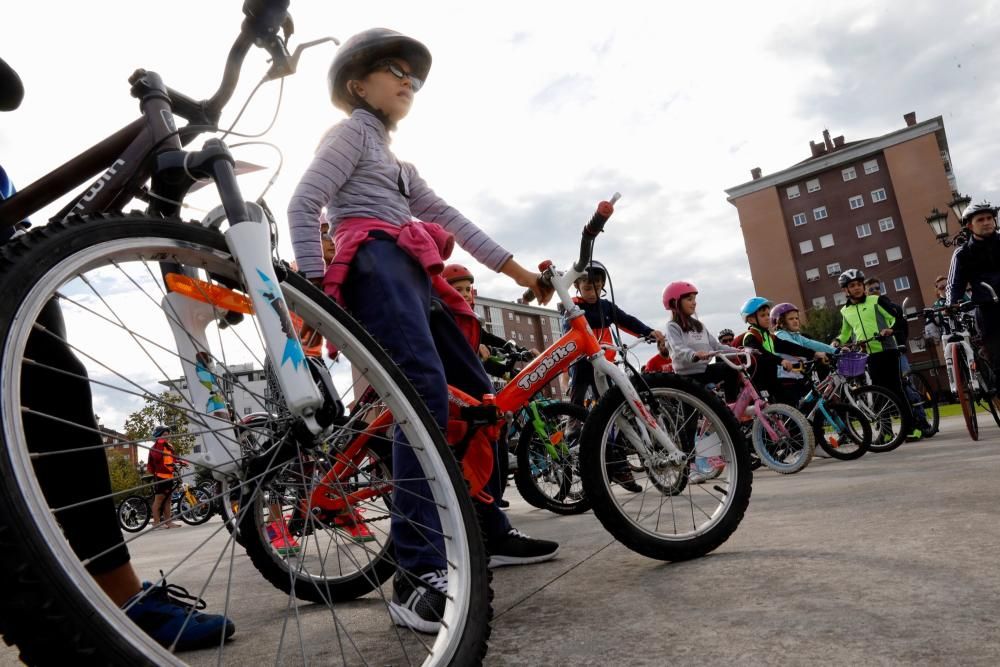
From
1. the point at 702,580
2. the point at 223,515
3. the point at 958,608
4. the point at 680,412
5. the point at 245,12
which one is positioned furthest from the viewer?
the point at 680,412

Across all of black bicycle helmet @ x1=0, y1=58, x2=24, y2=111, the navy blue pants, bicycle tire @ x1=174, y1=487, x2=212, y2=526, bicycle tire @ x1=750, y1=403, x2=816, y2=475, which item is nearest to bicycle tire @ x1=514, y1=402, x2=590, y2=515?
bicycle tire @ x1=750, y1=403, x2=816, y2=475

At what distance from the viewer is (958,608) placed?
1457 mm

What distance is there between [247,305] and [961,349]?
7.15 m

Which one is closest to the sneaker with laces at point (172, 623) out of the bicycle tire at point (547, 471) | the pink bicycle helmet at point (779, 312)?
the bicycle tire at point (547, 471)

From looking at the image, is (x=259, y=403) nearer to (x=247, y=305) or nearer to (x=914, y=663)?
(x=247, y=305)

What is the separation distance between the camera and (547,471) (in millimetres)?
5027

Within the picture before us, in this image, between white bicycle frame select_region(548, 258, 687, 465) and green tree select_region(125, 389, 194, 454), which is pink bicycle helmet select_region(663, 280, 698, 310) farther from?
green tree select_region(125, 389, 194, 454)

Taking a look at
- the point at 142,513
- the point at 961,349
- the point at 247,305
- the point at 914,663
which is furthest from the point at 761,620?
the point at 142,513

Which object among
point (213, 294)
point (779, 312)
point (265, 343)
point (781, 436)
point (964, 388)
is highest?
point (779, 312)

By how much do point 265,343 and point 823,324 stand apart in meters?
55.4

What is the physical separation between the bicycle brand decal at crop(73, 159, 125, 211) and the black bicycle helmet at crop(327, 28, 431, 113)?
111 centimetres

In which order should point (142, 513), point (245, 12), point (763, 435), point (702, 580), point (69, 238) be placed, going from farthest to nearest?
1. point (142, 513)
2. point (763, 435)
3. point (702, 580)
4. point (245, 12)
5. point (69, 238)

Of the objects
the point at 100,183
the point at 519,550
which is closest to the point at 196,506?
the point at 100,183

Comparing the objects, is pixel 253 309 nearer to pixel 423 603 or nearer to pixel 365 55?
pixel 423 603
